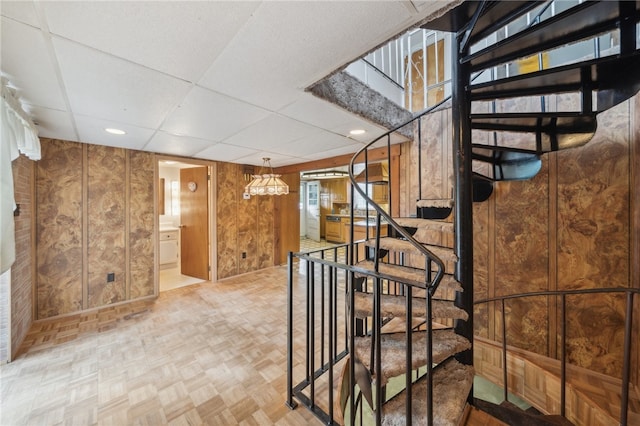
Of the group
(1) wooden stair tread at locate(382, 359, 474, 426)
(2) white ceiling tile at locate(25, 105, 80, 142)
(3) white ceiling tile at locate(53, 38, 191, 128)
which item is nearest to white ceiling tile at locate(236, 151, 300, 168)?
(3) white ceiling tile at locate(53, 38, 191, 128)

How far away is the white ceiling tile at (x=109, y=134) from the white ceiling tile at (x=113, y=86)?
0.20 m

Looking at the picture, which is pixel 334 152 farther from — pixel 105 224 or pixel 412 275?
pixel 105 224

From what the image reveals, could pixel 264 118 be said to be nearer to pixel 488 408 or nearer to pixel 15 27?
pixel 15 27

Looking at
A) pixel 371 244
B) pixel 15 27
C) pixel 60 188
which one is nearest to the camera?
pixel 15 27

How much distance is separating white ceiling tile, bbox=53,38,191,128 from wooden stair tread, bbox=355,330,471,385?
6.74 ft

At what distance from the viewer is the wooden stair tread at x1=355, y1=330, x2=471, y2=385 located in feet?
4.34

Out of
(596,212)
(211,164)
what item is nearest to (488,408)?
(596,212)

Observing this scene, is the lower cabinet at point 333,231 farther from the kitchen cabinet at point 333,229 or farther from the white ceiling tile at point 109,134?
the white ceiling tile at point 109,134

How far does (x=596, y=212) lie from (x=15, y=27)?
3.90 m

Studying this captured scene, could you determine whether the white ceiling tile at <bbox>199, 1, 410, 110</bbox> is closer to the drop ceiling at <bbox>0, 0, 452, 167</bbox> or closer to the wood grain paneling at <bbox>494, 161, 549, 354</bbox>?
the drop ceiling at <bbox>0, 0, 452, 167</bbox>

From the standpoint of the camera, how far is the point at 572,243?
2.10m

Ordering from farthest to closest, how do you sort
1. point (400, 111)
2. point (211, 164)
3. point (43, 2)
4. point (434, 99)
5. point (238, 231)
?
point (238, 231), point (211, 164), point (434, 99), point (400, 111), point (43, 2)

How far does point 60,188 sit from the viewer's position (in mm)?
2865

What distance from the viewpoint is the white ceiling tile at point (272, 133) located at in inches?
91.1
